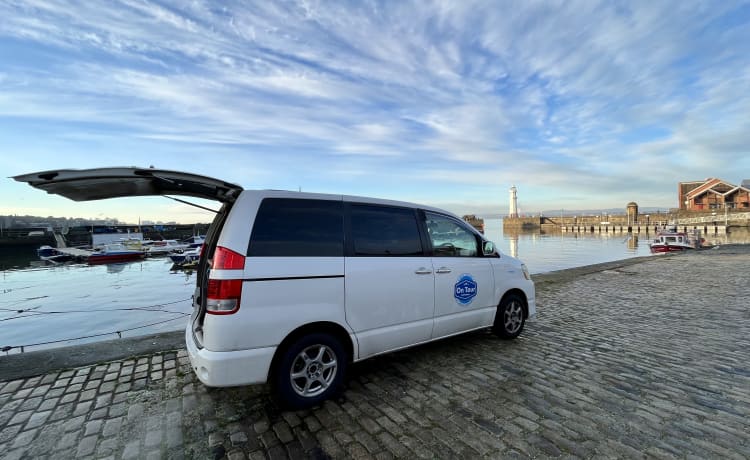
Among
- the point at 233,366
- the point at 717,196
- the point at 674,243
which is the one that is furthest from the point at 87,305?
the point at 717,196

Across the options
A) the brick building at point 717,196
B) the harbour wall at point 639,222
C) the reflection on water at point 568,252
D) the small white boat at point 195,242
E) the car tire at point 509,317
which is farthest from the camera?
the brick building at point 717,196

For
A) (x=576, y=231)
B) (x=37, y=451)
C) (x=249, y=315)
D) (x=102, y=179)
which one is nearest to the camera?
(x=37, y=451)

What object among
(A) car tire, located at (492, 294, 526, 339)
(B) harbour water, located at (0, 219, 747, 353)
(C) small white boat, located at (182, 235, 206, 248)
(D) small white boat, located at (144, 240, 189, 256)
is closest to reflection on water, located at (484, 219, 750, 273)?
(B) harbour water, located at (0, 219, 747, 353)

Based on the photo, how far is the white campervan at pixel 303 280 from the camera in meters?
2.85

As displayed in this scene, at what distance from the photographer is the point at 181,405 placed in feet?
10.6

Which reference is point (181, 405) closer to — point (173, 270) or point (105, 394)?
point (105, 394)

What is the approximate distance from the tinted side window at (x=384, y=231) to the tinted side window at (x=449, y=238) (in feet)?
0.91

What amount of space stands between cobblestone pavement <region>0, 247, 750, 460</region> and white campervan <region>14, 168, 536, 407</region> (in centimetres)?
42

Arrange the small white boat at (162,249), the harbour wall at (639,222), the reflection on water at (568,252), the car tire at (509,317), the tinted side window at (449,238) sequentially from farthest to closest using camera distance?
the harbour wall at (639,222) → the small white boat at (162,249) → the reflection on water at (568,252) → the car tire at (509,317) → the tinted side window at (449,238)

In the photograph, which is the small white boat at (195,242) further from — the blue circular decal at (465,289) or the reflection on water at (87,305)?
the blue circular decal at (465,289)

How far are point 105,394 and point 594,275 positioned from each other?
14987 millimetres

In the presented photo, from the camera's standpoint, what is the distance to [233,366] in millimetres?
2826

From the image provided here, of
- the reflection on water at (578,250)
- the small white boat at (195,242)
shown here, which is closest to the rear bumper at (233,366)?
the reflection on water at (578,250)

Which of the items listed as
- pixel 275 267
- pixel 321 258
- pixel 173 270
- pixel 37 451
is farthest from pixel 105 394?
pixel 173 270
